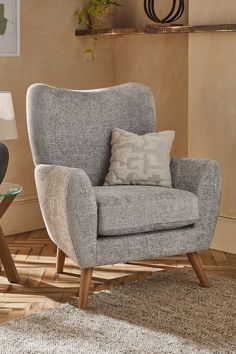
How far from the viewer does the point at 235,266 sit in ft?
14.0

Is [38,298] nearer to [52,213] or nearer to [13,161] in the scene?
[52,213]

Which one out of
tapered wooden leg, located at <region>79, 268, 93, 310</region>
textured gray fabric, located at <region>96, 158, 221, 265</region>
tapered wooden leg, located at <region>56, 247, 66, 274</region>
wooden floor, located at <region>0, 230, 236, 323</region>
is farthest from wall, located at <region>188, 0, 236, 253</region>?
tapered wooden leg, located at <region>79, 268, 93, 310</region>

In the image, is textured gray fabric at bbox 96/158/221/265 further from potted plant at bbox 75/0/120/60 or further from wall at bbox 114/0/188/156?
potted plant at bbox 75/0/120/60

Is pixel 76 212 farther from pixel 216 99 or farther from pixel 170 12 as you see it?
pixel 170 12

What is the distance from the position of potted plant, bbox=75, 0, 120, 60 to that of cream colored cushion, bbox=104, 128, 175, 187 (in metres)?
1.52

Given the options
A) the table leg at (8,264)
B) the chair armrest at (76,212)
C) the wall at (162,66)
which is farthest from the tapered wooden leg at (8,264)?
the wall at (162,66)

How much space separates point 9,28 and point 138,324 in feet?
7.88

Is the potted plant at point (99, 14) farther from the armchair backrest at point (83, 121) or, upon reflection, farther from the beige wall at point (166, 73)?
the armchair backrest at point (83, 121)

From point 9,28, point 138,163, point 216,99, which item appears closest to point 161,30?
point 216,99

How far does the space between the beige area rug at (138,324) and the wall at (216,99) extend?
889 millimetres

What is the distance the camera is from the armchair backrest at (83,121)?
3.89 meters

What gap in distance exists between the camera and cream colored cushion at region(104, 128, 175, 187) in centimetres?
395

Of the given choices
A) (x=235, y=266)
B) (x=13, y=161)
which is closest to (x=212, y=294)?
(x=235, y=266)

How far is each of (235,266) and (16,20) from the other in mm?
2136
